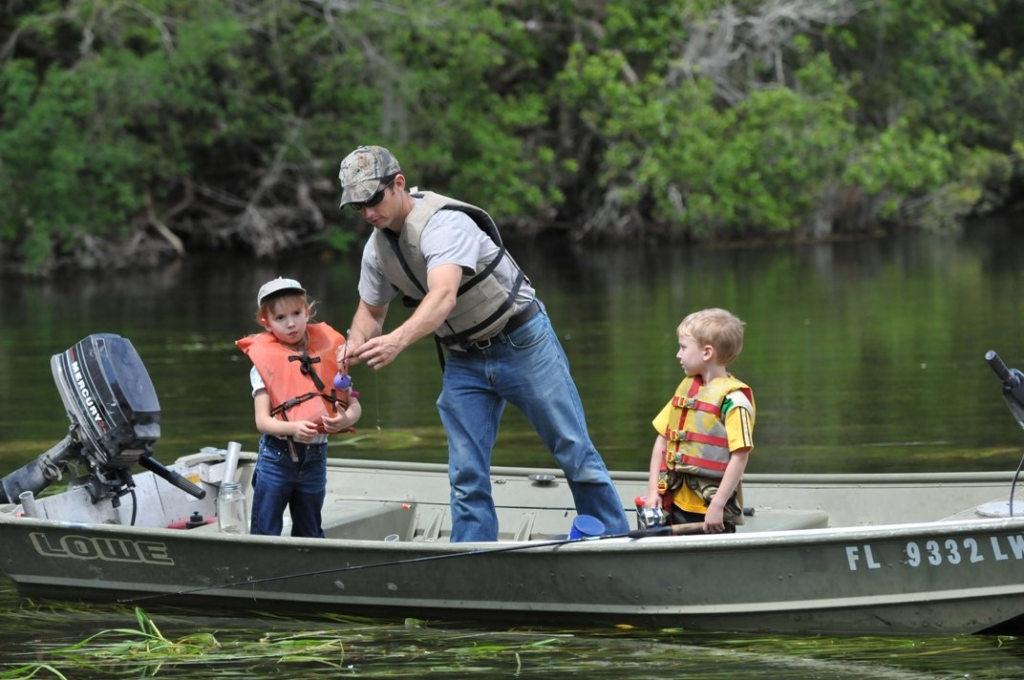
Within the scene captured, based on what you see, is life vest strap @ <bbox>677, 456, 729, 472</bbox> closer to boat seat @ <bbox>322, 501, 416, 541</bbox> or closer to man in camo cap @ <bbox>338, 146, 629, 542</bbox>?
man in camo cap @ <bbox>338, 146, 629, 542</bbox>

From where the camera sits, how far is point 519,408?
636cm

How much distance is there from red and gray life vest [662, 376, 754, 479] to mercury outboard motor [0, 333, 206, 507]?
84.2 inches

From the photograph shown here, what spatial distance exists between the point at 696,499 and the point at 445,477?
188 centimetres

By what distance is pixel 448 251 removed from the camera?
19.3 feet

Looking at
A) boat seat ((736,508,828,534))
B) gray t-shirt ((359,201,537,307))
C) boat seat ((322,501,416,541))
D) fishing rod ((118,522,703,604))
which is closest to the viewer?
gray t-shirt ((359,201,537,307))

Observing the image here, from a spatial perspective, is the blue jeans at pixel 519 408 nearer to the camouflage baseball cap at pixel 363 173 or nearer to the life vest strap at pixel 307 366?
the life vest strap at pixel 307 366

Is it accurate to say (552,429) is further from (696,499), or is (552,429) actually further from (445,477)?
(445,477)

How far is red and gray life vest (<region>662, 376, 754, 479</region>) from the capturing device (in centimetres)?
604

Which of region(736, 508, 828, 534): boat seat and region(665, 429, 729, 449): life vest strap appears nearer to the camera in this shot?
region(665, 429, 729, 449): life vest strap

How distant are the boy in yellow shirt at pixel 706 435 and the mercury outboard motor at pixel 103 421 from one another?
210 cm

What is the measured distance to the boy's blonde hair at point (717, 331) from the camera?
5996 millimetres

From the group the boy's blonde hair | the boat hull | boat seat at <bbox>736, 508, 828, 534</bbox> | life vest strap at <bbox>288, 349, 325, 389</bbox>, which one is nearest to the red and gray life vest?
the boy's blonde hair

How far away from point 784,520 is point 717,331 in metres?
1.37

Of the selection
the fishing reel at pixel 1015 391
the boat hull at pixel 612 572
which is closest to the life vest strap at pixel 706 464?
the boat hull at pixel 612 572
